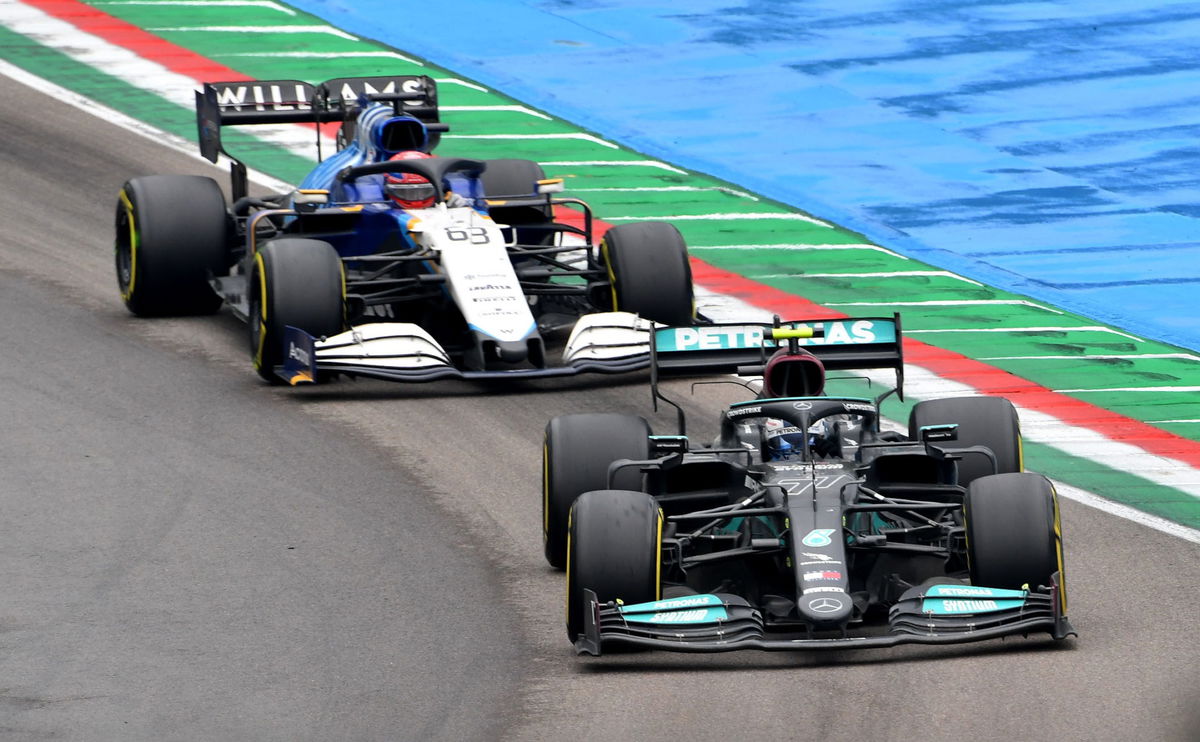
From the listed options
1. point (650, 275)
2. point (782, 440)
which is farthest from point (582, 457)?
point (650, 275)

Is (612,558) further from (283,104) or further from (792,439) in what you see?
(283,104)

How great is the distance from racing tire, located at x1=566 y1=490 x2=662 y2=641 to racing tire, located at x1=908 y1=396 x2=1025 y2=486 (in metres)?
2.23

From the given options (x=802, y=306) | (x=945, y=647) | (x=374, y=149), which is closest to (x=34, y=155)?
(x=374, y=149)

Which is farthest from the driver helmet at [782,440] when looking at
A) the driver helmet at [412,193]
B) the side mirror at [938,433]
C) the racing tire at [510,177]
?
the racing tire at [510,177]

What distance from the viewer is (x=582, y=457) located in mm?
12609

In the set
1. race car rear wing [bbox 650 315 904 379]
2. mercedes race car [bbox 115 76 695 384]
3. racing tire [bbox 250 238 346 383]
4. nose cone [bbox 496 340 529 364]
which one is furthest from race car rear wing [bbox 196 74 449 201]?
race car rear wing [bbox 650 315 904 379]

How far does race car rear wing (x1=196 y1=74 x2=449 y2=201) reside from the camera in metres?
19.9

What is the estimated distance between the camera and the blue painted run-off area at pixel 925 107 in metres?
22.5

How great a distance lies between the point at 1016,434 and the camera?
12844mm

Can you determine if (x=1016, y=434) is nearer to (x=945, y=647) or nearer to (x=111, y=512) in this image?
(x=945, y=647)

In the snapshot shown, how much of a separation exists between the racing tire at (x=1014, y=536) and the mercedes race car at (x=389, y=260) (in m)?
6.22

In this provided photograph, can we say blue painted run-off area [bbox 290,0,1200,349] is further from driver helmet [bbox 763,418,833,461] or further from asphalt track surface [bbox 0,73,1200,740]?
driver helmet [bbox 763,418,833,461]

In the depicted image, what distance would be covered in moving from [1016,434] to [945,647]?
2151 millimetres

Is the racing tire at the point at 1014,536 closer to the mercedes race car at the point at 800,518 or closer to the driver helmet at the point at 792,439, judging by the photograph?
the mercedes race car at the point at 800,518
